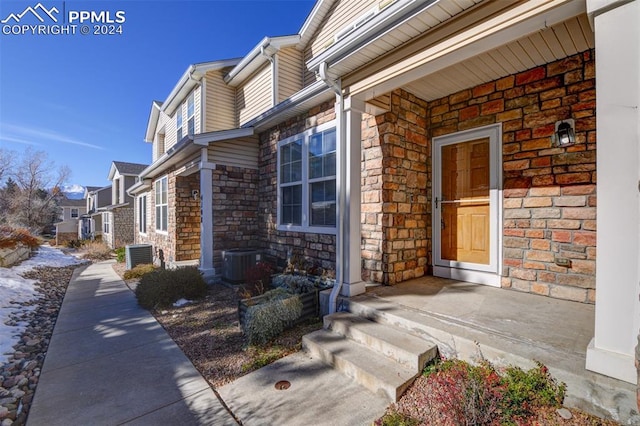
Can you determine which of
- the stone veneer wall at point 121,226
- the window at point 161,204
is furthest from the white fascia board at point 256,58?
the stone veneer wall at point 121,226

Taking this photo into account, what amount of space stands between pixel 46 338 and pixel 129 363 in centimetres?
181

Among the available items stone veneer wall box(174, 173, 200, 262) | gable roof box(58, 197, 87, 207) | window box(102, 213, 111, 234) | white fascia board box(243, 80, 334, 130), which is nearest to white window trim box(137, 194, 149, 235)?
stone veneer wall box(174, 173, 200, 262)

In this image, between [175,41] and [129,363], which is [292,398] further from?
[175,41]

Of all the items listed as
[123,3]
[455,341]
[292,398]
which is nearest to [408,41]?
[455,341]

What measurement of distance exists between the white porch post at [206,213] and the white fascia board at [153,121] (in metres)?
8.01

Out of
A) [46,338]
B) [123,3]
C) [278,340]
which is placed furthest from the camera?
[123,3]

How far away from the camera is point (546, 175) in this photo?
10.8 feet

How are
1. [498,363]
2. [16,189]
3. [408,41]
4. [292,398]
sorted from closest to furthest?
[498,363]
[292,398]
[408,41]
[16,189]

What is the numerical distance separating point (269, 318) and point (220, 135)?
427 cm

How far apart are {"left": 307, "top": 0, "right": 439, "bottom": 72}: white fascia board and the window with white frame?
1672 mm

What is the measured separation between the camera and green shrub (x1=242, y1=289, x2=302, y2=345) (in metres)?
3.29

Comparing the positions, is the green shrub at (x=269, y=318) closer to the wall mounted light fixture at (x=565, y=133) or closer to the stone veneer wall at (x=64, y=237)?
the wall mounted light fixture at (x=565, y=133)

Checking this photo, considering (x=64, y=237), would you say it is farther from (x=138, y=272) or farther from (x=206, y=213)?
(x=206, y=213)

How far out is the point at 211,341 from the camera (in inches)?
137
